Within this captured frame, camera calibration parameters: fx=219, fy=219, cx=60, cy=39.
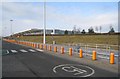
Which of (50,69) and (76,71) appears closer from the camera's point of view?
(76,71)

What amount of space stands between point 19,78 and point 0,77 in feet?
3.47

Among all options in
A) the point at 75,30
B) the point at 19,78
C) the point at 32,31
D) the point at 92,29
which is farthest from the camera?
the point at 32,31

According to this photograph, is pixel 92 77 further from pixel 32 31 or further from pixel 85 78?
pixel 32 31

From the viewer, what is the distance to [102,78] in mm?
10211

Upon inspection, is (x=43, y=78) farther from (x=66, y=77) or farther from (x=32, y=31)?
(x=32, y=31)

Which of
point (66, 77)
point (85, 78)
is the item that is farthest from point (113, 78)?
point (66, 77)

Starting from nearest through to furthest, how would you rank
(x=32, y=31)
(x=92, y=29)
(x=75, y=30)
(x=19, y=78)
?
(x=19, y=78)
(x=92, y=29)
(x=75, y=30)
(x=32, y=31)

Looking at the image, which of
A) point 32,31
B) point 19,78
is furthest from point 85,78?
point 32,31

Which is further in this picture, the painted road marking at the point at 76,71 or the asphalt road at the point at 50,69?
the painted road marking at the point at 76,71

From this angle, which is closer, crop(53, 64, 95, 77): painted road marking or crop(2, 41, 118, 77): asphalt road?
crop(2, 41, 118, 77): asphalt road

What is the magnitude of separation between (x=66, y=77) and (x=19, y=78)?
2193 mm

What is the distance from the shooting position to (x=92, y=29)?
471 ft

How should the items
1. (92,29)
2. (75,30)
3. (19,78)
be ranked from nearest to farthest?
1. (19,78)
2. (92,29)
3. (75,30)

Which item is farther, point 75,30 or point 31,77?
point 75,30
